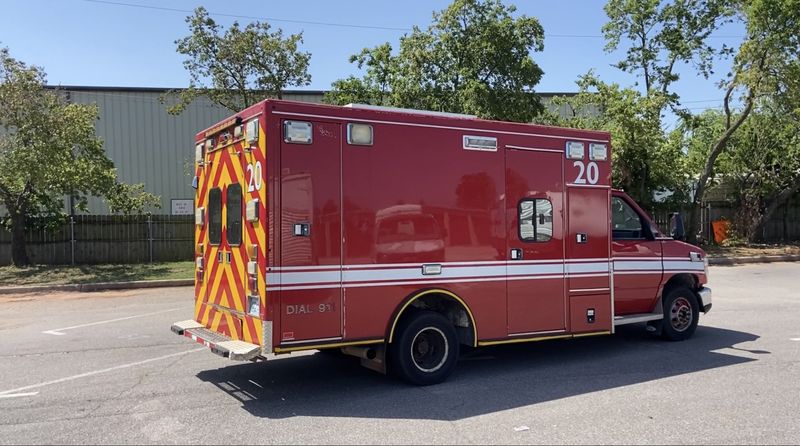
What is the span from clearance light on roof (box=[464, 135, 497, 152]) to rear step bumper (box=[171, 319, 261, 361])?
10.1 ft

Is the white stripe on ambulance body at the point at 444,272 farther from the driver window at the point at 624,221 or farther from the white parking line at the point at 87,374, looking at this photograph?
the white parking line at the point at 87,374

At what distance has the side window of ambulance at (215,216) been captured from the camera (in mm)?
7035

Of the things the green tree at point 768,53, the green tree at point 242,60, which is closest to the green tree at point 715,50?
the green tree at point 768,53

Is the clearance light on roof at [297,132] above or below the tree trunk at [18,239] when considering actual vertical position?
above

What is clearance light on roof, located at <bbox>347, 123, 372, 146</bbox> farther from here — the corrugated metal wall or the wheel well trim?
the corrugated metal wall

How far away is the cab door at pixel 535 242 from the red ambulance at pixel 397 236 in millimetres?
16

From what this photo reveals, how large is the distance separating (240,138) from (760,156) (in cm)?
2915

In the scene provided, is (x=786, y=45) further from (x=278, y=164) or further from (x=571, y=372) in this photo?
(x=278, y=164)

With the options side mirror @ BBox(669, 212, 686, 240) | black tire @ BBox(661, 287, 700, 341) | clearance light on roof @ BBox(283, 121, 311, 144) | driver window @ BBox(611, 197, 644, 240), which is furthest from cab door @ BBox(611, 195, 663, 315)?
clearance light on roof @ BBox(283, 121, 311, 144)

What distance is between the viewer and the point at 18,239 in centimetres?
2105

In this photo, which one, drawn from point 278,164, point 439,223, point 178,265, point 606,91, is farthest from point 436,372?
point 606,91

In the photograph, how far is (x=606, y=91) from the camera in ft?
82.4

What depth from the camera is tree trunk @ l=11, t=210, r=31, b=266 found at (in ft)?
68.1

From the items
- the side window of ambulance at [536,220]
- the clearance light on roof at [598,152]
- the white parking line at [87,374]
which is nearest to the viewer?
the white parking line at [87,374]
